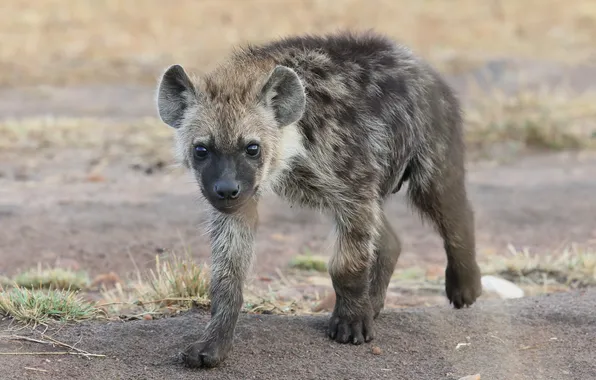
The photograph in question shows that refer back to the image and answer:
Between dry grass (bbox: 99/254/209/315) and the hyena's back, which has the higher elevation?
the hyena's back

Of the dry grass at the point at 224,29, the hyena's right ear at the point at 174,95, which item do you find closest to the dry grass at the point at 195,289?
the hyena's right ear at the point at 174,95

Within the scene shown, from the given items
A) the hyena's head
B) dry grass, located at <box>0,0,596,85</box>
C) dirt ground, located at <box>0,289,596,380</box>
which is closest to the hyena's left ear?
the hyena's head

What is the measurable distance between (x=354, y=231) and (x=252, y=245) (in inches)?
18.2

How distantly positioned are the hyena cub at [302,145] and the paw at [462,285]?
468 millimetres

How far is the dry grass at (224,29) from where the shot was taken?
13859 mm

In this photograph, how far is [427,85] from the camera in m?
4.99

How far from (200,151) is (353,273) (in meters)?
0.90

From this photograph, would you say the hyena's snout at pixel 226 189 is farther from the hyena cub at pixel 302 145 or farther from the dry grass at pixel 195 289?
the dry grass at pixel 195 289

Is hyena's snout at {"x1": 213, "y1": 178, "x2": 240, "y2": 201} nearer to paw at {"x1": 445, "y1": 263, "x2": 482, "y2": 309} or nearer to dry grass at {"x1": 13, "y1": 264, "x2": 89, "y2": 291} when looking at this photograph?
paw at {"x1": 445, "y1": 263, "x2": 482, "y2": 309}

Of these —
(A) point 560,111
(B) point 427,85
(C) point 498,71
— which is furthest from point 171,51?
(B) point 427,85

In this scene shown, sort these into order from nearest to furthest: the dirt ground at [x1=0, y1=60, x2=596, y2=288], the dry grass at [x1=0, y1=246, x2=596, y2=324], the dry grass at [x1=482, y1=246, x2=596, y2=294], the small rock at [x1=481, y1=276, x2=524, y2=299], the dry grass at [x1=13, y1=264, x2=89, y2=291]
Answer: the dry grass at [x1=0, y1=246, x2=596, y2=324], the dry grass at [x1=13, y1=264, x2=89, y2=291], the small rock at [x1=481, y1=276, x2=524, y2=299], the dry grass at [x1=482, y1=246, x2=596, y2=294], the dirt ground at [x1=0, y1=60, x2=596, y2=288]

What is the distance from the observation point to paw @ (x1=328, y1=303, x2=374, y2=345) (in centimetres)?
430

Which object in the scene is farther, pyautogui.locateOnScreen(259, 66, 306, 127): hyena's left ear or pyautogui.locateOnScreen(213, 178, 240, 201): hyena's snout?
pyautogui.locateOnScreen(259, 66, 306, 127): hyena's left ear

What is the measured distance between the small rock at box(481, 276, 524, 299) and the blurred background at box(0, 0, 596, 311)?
0.53 ft
